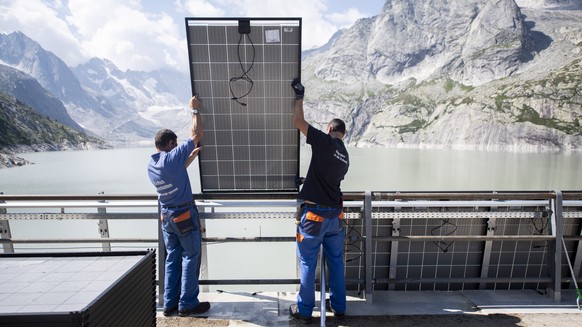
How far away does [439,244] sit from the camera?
4191 mm

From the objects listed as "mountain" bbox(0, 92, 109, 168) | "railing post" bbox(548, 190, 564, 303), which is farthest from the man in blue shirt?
"mountain" bbox(0, 92, 109, 168)

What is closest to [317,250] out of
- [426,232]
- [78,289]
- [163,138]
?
[426,232]

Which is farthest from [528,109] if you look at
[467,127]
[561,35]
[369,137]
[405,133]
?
[561,35]

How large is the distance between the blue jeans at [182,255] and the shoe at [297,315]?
1.07m

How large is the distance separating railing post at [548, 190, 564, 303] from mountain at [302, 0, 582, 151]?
108467 mm

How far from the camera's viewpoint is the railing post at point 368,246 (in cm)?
379

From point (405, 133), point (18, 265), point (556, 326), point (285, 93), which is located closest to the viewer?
point (18, 265)

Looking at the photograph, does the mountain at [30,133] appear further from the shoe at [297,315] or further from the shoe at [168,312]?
the shoe at [297,315]

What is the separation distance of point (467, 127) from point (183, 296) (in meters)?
118

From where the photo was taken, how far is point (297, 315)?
3.55 m

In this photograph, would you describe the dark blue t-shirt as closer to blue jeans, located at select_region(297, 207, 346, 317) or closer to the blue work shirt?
blue jeans, located at select_region(297, 207, 346, 317)

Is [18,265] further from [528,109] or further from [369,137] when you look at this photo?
[369,137]

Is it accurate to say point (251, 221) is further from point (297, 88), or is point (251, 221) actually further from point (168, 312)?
point (297, 88)

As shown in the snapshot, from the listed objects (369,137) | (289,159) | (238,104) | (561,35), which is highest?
(561,35)
